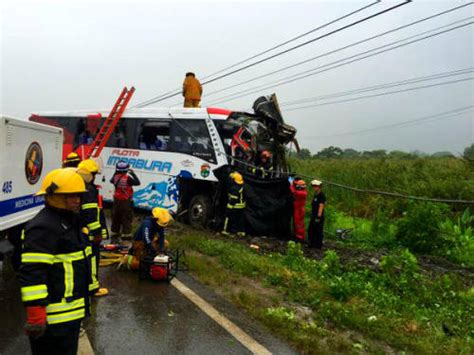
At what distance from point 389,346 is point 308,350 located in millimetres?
919

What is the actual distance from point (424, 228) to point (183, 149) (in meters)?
5.84

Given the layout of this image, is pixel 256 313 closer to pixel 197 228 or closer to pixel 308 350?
pixel 308 350

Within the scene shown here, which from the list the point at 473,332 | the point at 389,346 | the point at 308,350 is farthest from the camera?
the point at 473,332

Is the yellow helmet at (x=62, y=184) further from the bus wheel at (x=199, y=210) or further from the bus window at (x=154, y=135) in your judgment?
the bus window at (x=154, y=135)

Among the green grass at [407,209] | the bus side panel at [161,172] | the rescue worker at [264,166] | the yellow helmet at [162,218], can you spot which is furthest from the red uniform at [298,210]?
the yellow helmet at [162,218]

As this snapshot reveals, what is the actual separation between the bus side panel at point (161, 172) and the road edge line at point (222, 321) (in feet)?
14.5

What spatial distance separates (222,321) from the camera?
446 centimetres

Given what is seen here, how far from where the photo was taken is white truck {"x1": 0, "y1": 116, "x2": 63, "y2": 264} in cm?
484

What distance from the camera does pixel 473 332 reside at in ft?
14.8

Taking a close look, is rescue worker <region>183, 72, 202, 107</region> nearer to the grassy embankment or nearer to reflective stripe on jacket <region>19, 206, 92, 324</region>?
the grassy embankment

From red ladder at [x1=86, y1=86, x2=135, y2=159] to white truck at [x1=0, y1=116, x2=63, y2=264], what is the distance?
5183mm

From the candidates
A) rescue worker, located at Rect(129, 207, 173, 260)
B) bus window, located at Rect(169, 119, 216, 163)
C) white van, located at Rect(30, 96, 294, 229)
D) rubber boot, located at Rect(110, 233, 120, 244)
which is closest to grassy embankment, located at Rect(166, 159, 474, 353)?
rescue worker, located at Rect(129, 207, 173, 260)

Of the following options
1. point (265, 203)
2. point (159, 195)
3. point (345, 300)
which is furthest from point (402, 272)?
point (159, 195)

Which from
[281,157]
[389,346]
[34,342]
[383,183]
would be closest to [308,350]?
[389,346]
